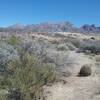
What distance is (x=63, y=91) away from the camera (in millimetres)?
12258

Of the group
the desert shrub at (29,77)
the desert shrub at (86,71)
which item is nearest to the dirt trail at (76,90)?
the desert shrub at (29,77)

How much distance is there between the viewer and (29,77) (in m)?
10.8

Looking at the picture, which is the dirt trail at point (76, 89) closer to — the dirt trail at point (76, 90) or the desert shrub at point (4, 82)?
the dirt trail at point (76, 90)

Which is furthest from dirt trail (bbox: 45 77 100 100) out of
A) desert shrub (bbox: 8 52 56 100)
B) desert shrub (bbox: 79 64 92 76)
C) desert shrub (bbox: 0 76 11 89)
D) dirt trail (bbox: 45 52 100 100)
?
desert shrub (bbox: 0 76 11 89)

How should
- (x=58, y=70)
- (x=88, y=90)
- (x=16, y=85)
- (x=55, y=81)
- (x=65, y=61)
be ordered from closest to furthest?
(x=16, y=85) → (x=88, y=90) → (x=55, y=81) → (x=58, y=70) → (x=65, y=61)

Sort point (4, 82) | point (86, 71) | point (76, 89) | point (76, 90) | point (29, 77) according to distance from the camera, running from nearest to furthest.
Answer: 1. point (29, 77)
2. point (4, 82)
3. point (76, 90)
4. point (76, 89)
5. point (86, 71)

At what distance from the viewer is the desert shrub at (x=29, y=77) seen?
9.91 meters

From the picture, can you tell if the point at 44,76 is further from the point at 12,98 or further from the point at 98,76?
the point at 98,76

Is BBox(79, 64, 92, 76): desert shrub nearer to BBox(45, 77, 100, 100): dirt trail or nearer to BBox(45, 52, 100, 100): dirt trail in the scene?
BBox(45, 52, 100, 100): dirt trail

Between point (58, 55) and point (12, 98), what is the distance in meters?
7.60

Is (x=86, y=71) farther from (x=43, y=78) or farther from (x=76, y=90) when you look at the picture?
(x=43, y=78)

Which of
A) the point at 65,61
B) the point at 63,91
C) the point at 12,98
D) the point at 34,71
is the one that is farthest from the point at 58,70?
the point at 12,98

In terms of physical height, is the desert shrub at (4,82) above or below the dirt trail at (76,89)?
above

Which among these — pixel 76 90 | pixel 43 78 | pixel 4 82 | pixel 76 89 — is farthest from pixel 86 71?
pixel 4 82
